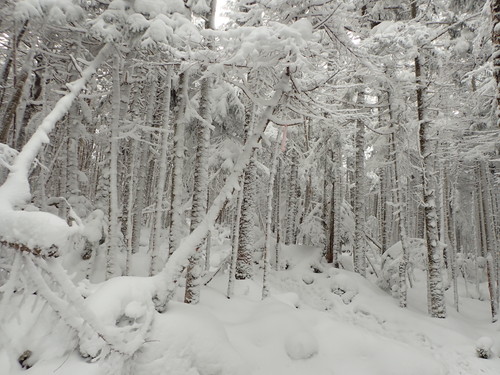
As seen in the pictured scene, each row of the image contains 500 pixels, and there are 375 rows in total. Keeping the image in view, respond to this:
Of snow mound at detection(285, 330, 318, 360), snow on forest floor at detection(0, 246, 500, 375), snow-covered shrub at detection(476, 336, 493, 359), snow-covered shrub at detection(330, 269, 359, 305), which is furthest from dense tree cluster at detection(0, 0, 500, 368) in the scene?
snow mound at detection(285, 330, 318, 360)

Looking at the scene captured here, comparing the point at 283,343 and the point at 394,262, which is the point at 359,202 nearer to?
the point at 394,262

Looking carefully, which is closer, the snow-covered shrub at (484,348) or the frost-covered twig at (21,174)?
the frost-covered twig at (21,174)

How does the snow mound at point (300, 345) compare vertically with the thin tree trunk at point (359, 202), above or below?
below

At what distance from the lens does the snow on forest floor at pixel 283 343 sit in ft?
12.6

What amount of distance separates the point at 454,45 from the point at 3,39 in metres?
13.3

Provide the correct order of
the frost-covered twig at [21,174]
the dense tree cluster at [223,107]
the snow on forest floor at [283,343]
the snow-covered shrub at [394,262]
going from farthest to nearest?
the snow-covered shrub at [394,262] < the dense tree cluster at [223,107] < the snow on forest floor at [283,343] < the frost-covered twig at [21,174]

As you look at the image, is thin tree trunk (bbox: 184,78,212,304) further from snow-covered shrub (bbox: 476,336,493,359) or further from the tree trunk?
snow-covered shrub (bbox: 476,336,493,359)

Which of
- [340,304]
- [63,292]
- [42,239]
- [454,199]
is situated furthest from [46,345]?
[454,199]

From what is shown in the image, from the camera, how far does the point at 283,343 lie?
5727 millimetres

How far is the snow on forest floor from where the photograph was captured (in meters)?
3.85

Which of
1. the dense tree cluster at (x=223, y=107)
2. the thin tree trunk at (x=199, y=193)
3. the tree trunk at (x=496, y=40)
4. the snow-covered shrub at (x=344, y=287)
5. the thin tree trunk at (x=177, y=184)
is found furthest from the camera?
the snow-covered shrub at (x=344, y=287)

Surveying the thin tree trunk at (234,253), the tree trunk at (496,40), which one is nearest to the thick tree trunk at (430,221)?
the tree trunk at (496,40)

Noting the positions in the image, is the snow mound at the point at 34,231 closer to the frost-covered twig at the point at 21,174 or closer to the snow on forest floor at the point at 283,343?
the frost-covered twig at the point at 21,174

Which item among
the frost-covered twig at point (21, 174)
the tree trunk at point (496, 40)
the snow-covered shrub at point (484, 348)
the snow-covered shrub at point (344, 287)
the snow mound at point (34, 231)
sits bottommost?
the snow-covered shrub at point (484, 348)
